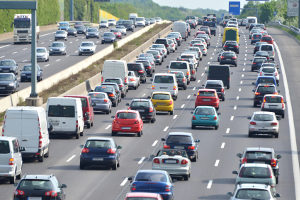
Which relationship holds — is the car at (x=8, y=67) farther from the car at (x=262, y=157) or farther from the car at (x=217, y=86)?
the car at (x=262, y=157)

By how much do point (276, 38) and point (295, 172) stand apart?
96745 mm

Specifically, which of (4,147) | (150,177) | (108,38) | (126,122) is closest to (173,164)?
(150,177)

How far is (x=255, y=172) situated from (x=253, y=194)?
16.1 feet

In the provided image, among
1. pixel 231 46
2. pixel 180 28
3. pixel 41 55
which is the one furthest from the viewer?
pixel 180 28

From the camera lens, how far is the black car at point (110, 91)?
201 feet

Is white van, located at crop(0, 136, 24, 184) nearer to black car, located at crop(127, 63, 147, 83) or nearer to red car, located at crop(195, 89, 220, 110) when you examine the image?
red car, located at crop(195, 89, 220, 110)

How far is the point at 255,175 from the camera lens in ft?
101

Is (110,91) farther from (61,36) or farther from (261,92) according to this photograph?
(61,36)

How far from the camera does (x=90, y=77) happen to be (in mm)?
75312

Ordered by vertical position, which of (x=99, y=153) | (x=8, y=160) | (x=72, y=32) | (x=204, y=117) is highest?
(x=8, y=160)

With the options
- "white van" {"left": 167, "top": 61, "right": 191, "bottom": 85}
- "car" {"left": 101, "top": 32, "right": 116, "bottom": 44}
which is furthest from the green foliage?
"white van" {"left": 167, "top": 61, "right": 191, "bottom": 85}

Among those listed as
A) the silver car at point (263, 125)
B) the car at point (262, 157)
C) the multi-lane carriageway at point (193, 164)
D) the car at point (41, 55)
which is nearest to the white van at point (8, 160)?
the multi-lane carriageway at point (193, 164)

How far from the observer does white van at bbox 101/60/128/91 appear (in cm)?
6906

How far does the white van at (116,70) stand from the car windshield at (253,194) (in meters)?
43.1
